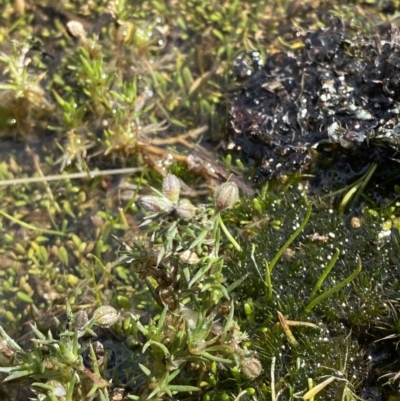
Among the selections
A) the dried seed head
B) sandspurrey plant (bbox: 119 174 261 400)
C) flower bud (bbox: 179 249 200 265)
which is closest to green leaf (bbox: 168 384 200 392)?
sandspurrey plant (bbox: 119 174 261 400)

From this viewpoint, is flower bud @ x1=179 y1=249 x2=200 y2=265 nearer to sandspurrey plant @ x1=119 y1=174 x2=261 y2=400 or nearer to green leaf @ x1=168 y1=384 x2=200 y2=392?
sandspurrey plant @ x1=119 y1=174 x2=261 y2=400

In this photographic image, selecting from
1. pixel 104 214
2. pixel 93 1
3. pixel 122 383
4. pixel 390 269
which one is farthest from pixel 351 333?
pixel 93 1

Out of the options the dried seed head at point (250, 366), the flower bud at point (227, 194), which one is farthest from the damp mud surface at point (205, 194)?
the flower bud at point (227, 194)

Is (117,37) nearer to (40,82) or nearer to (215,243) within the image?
(40,82)

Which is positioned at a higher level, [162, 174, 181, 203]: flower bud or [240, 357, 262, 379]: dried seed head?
[162, 174, 181, 203]: flower bud

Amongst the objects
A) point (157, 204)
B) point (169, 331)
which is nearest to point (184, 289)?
point (169, 331)

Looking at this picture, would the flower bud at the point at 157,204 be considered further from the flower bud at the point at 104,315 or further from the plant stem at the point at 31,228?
the plant stem at the point at 31,228

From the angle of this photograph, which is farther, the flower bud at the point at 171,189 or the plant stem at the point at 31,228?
the plant stem at the point at 31,228

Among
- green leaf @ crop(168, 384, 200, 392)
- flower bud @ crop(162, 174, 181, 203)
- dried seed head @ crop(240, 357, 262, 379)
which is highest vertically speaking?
flower bud @ crop(162, 174, 181, 203)
